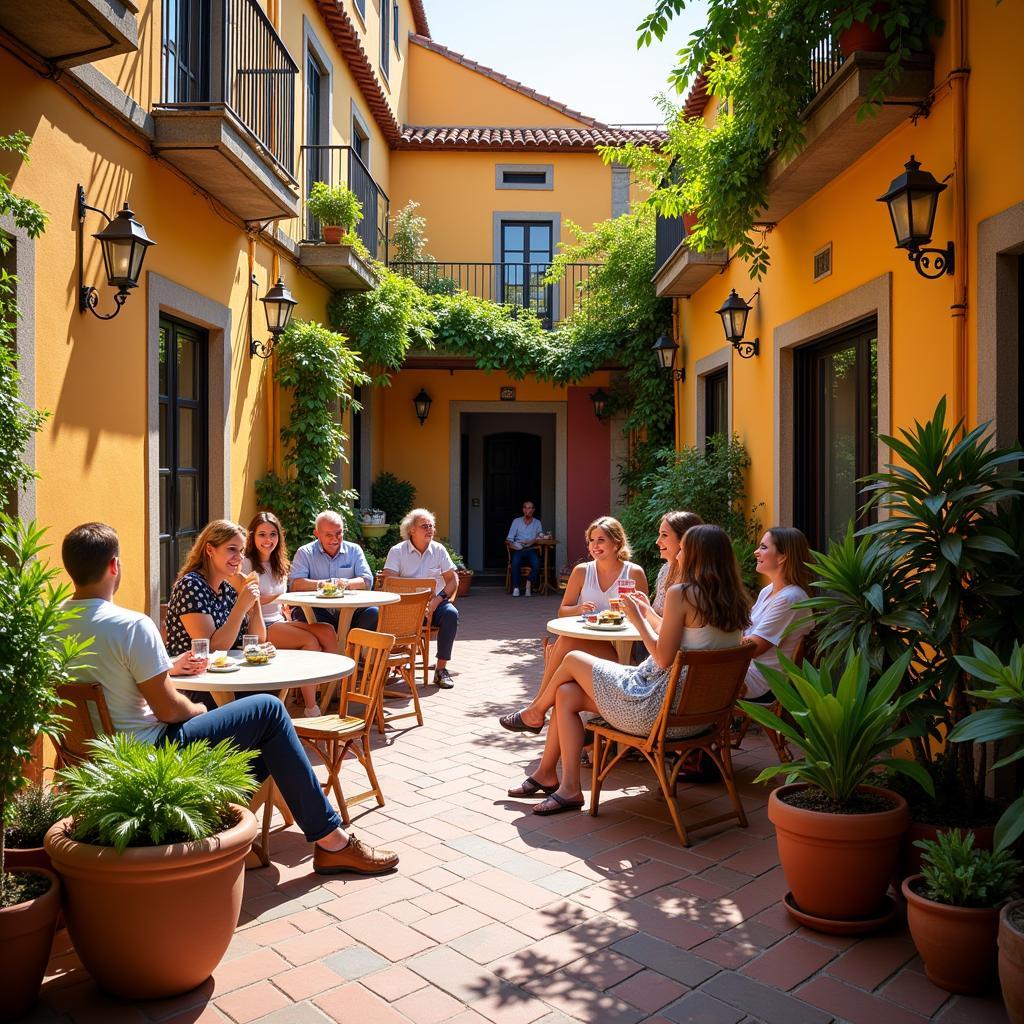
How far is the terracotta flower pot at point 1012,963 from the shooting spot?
2410 mm

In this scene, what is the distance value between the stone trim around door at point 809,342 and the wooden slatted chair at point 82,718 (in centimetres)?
385

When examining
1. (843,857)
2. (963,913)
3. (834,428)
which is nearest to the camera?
(963,913)

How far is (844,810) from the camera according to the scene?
3.34 m

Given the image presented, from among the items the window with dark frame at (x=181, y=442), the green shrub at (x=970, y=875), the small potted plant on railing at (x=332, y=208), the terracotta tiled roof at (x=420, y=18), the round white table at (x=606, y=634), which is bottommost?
the green shrub at (x=970, y=875)

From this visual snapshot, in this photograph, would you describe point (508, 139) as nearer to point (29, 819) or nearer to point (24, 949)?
point (29, 819)

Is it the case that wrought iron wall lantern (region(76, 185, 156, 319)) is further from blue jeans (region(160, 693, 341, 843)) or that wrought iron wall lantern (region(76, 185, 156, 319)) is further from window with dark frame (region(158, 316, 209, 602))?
blue jeans (region(160, 693, 341, 843))

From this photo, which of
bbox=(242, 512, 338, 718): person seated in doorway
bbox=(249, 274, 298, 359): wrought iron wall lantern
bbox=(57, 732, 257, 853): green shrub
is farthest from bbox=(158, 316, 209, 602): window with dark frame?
bbox=(57, 732, 257, 853): green shrub

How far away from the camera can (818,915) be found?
10.7 ft

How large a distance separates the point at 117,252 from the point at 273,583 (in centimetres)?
232

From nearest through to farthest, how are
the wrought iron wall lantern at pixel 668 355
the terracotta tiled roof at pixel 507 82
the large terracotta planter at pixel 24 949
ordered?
the large terracotta planter at pixel 24 949 < the wrought iron wall lantern at pixel 668 355 < the terracotta tiled roof at pixel 507 82

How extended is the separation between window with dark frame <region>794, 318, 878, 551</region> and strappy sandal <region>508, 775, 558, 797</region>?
2.43 m

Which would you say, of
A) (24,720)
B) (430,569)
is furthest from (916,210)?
(430,569)

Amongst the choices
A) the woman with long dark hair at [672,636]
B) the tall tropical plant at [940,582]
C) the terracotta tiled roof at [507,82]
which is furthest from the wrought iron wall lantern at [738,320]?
the terracotta tiled roof at [507,82]

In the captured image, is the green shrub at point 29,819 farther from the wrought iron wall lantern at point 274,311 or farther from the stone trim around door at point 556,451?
the stone trim around door at point 556,451
